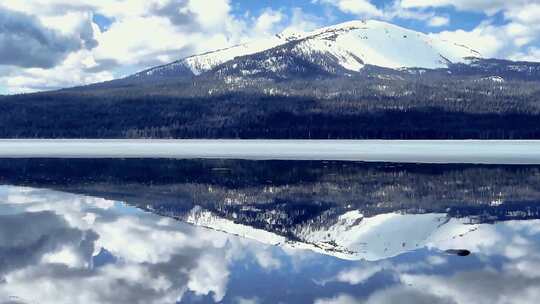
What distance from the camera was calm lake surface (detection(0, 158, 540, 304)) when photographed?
15422mm

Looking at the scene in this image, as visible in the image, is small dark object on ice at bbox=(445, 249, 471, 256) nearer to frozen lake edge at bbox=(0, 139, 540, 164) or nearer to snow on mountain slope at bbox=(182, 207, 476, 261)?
snow on mountain slope at bbox=(182, 207, 476, 261)

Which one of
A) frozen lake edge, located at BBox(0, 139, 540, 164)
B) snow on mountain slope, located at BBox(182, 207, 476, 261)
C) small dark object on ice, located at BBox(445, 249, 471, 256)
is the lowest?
frozen lake edge, located at BBox(0, 139, 540, 164)

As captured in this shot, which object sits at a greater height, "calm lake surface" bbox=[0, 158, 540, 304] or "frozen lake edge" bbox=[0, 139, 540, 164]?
"calm lake surface" bbox=[0, 158, 540, 304]

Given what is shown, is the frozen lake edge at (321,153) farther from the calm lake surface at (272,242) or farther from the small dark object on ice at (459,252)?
the small dark object on ice at (459,252)

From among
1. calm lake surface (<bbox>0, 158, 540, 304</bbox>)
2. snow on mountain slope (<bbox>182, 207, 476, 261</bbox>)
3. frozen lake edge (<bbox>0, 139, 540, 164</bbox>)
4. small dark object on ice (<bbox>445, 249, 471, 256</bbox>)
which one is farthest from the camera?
frozen lake edge (<bbox>0, 139, 540, 164</bbox>)

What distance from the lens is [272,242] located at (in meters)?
22.0

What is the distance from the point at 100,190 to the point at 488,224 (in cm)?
2242

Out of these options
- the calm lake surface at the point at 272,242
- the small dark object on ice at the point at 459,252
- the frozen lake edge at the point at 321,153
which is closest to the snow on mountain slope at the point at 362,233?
the calm lake surface at the point at 272,242

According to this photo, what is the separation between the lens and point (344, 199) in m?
33.7

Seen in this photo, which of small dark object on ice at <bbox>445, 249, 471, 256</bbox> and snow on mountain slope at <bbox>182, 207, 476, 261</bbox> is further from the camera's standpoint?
snow on mountain slope at <bbox>182, 207, 476, 261</bbox>

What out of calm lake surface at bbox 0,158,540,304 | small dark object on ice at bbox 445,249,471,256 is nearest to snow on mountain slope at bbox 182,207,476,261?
calm lake surface at bbox 0,158,540,304

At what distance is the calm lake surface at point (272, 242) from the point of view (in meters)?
15.4

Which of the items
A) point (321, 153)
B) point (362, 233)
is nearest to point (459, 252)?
point (362, 233)

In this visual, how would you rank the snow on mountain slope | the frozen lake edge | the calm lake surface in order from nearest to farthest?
the calm lake surface
the snow on mountain slope
the frozen lake edge
